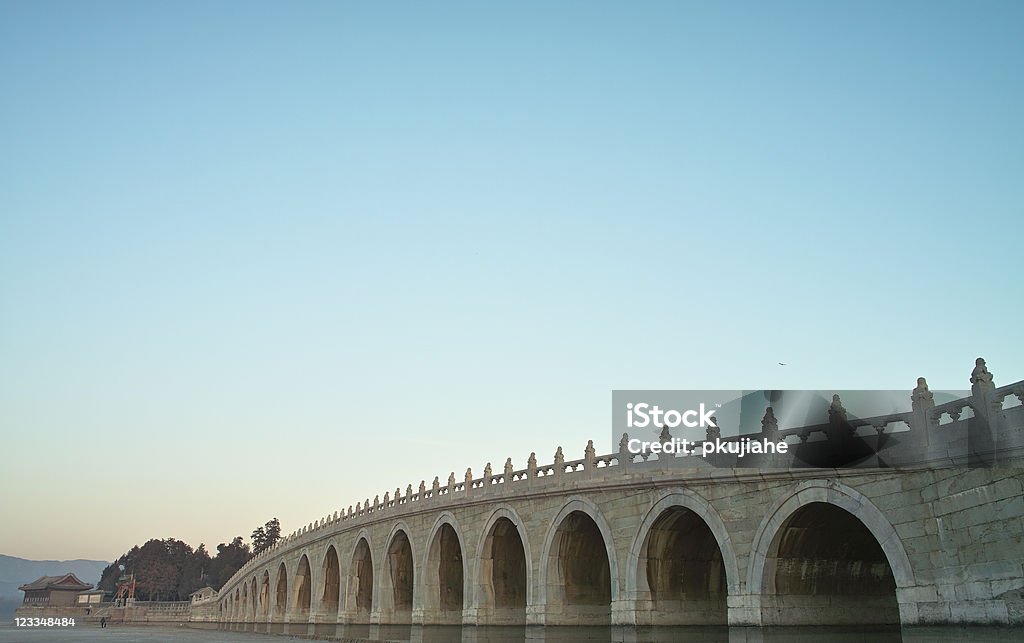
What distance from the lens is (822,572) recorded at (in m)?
22.1

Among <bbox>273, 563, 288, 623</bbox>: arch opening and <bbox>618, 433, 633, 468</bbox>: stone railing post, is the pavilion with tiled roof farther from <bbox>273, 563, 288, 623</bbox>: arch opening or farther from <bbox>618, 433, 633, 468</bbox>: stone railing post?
<bbox>618, 433, 633, 468</bbox>: stone railing post

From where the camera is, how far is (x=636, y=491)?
1032 inches

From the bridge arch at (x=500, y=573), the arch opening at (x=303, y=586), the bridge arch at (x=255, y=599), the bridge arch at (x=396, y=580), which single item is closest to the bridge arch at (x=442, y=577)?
the bridge arch at (x=500, y=573)

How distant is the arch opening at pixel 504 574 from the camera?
3359cm

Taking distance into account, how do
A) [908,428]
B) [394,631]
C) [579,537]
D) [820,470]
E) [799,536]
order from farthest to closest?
1. [394,631]
2. [579,537]
3. [799,536]
4. [820,470]
5. [908,428]

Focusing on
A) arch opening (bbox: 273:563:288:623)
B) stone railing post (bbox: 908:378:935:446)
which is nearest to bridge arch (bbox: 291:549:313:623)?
arch opening (bbox: 273:563:288:623)

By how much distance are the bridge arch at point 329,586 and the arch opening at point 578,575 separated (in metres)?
26.0

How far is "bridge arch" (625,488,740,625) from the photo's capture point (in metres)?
25.4

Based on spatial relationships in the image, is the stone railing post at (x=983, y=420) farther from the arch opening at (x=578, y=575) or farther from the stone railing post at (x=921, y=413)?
the arch opening at (x=578, y=575)

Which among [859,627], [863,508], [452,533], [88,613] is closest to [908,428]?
[863,508]

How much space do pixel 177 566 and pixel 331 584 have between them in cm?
12553

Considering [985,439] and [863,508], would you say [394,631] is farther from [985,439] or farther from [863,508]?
[985,439]

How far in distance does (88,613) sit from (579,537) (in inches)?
4122

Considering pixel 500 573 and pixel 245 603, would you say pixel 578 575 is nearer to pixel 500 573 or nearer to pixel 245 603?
pixel 500 573
